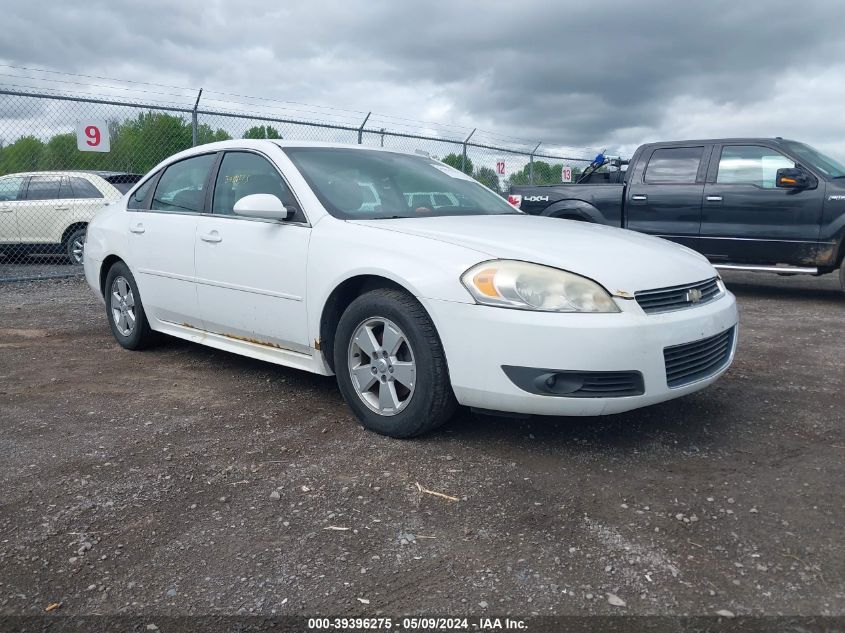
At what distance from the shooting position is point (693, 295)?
355 centimetres

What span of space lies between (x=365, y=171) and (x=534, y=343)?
1.81 metres

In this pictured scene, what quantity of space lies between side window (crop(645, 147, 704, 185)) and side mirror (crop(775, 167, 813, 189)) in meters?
0.97

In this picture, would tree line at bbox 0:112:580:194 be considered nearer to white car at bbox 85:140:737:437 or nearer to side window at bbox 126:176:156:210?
side window at bbox 126:176:156:210

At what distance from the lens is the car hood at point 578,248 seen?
10.9 ft

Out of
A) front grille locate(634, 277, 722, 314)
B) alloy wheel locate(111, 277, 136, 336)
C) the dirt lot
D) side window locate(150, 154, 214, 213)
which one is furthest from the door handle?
front grille locate(634, 277, 722, 314)

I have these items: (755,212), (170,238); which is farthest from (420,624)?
(755,212)

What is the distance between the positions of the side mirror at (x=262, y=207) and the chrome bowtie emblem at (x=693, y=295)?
2.07 m

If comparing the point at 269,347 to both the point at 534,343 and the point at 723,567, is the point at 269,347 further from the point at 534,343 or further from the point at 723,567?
the point at 723,567

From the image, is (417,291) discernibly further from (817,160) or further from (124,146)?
(124,146)

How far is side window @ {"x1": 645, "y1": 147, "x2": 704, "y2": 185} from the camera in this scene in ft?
28.9

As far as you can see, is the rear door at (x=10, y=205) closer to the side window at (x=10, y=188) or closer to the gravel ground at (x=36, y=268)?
the side window at (x=10, y=188)

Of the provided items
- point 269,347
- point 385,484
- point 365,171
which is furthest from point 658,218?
point 385,484

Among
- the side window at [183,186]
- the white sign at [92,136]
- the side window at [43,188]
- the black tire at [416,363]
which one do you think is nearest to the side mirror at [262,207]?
the black tire at [416,363]

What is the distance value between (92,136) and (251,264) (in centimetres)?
645
